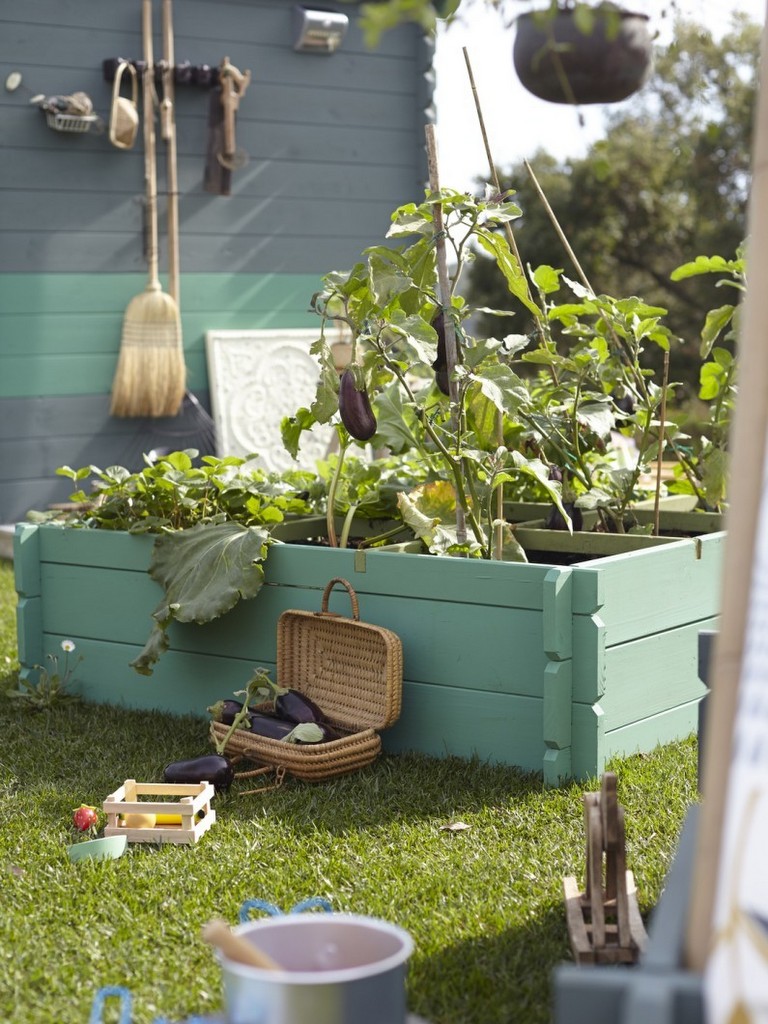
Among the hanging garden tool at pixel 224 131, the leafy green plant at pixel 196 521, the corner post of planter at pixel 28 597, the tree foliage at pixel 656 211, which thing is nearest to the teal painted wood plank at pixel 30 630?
the corner post of planter at pixel 28 597

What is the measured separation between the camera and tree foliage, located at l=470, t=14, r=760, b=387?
677 inches

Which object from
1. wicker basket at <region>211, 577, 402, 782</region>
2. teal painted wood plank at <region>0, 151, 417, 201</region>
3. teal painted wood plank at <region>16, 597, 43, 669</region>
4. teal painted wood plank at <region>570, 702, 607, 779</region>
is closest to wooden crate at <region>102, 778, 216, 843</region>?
wicker basket at <region>211, 577, 402, 782</region>

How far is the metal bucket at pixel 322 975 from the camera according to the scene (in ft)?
4.47

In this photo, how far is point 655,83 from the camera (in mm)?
19047

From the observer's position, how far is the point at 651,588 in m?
2.95

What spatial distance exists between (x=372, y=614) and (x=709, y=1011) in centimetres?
196

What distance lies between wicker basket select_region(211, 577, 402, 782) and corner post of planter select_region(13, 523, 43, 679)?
0.92 metres

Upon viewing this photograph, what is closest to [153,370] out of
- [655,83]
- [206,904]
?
[206,904]

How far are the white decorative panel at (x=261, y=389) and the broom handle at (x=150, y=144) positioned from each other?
18.6 inches

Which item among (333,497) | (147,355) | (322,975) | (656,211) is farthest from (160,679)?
(656,211)

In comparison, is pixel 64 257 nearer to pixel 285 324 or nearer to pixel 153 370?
pixel 153 370

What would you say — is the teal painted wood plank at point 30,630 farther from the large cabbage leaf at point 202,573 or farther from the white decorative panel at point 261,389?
the white decorative panel at point 261,389

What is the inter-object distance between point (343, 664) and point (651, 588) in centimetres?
72

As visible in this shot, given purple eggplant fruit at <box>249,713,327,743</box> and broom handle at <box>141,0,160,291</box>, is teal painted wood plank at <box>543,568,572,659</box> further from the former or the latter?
broom handle at <box>141,0,160,291</box>
